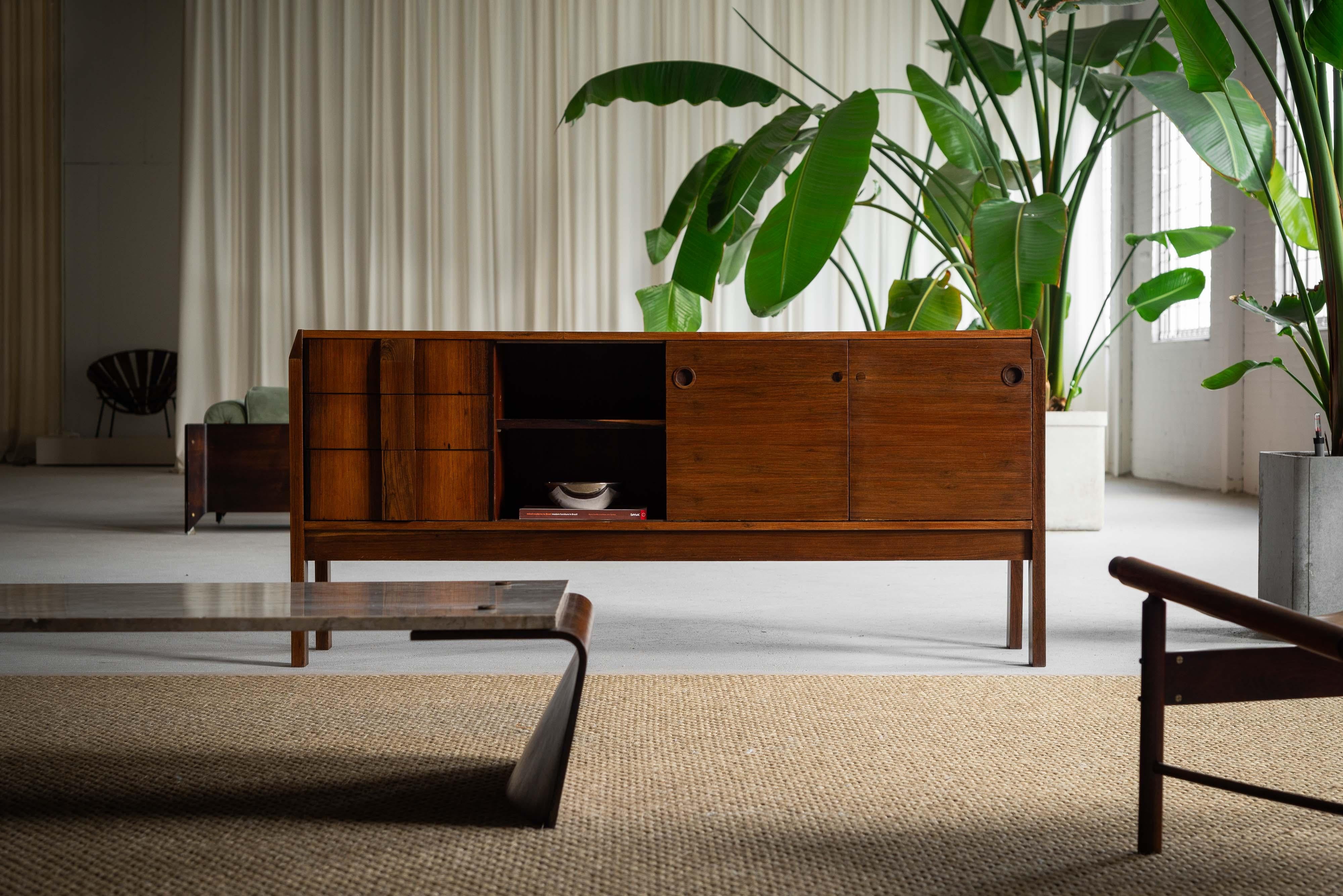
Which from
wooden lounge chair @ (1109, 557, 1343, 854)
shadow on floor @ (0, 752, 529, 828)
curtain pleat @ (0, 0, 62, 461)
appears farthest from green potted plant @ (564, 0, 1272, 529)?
curtain pleat @ (0, 0, 62, 461)

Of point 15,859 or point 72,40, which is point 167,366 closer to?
point 72,40

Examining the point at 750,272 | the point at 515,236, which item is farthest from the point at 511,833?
the point at 515,236

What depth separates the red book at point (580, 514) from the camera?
2.39 meters

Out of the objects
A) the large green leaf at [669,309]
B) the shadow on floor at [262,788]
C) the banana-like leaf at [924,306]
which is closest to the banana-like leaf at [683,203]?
the large green leaf at [669,309]

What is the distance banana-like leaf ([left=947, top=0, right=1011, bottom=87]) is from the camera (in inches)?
176

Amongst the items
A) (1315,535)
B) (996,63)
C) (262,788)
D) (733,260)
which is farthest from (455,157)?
(262,788)

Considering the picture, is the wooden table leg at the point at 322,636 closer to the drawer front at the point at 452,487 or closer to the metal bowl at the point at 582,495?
the drawer front at the point at 452,487

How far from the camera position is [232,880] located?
4.27ft

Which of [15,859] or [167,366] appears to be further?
[167,366]

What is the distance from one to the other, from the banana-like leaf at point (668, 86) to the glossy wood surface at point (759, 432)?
1717 mm

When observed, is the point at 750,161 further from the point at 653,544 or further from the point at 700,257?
the point at 653,544

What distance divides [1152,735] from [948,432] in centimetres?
107

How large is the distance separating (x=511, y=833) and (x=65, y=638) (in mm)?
1702

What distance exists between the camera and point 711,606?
3.10m
